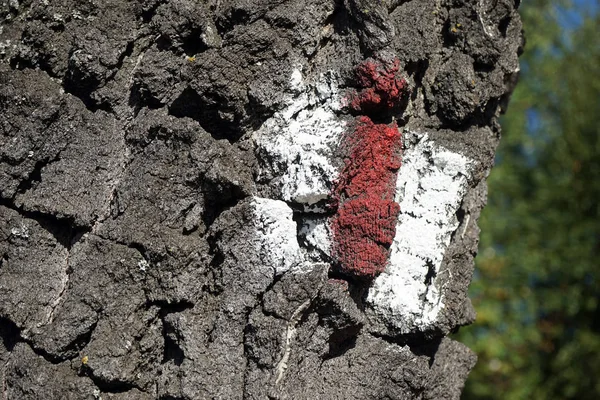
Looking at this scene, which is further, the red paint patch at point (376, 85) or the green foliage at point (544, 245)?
the green foliage at point (544, 245)

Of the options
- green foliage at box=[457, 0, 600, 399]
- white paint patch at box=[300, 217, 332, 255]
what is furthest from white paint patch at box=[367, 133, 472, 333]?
green foliage at box=[457, 0, 600, 399]

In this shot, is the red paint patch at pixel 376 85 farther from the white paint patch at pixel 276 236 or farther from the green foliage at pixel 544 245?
the green foliage at pixel 544 245

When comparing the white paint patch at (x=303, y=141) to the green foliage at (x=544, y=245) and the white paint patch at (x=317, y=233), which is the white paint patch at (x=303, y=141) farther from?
the green foliage at (x=544, y=245)

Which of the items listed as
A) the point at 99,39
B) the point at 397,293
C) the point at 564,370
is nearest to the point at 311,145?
the point at 397,293

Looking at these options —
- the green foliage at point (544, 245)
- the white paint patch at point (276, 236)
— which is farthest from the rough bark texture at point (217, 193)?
the green foliage at point (544, 245)

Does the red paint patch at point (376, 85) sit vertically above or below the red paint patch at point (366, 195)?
above

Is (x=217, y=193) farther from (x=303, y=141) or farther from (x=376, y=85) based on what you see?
(x=376, y=85)

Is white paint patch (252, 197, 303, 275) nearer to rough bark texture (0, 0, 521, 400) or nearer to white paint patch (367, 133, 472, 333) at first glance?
rough bark texture (0, 0, 521, 400)
